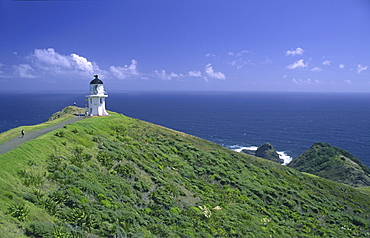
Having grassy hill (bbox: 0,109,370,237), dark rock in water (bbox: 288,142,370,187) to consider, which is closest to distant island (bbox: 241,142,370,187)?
dark rock in water (bbox: 288,142,370,187)

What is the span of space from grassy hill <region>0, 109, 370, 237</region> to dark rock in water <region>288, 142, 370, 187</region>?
69.4 feet

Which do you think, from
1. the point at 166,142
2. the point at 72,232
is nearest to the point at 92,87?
the point at 166,142

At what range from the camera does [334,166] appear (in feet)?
206

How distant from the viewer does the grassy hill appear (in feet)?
41.1

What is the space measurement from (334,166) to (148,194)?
62.2 m

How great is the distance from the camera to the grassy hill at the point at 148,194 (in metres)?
12.5

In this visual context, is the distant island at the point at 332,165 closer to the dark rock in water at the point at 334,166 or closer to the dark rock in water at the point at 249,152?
the dark rock in water at the point at 334,166

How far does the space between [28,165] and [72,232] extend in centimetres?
727

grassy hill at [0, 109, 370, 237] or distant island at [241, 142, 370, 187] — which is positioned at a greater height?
grassy hill at [0, 109, 370, 237]

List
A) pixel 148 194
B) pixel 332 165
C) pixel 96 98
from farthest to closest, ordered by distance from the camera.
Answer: pixel 332 165 → pixel 96 98 → pixel 148 194

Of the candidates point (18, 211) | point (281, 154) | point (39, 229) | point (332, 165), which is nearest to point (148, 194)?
point (39, 229)

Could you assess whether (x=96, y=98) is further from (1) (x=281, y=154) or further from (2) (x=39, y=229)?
(1) (x=281, y=154)

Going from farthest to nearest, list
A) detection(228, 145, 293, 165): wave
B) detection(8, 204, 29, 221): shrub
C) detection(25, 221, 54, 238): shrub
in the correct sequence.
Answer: detection(228, 145, 293, 165): wave, detection(8, 204, 29, 221): shrub, detection(25, 221, 54, 238): shrub

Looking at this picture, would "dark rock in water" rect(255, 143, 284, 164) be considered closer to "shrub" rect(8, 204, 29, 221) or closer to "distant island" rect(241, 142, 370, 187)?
"distant island" rect(241, 142, 370, 187)
